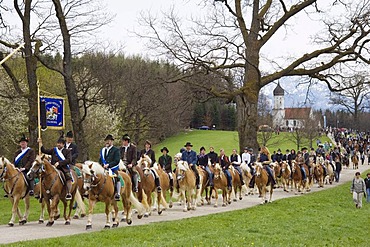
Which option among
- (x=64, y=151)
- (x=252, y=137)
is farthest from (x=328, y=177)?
(x=64, y=151)

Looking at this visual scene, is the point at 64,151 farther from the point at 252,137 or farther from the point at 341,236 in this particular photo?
the point at 252,137

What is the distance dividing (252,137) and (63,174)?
17.0 metres

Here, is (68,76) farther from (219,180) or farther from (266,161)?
(266,161)

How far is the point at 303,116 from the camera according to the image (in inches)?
3177

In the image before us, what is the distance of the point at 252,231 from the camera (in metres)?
15.7

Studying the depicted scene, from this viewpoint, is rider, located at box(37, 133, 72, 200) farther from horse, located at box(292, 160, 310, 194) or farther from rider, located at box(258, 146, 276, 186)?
horse, located at box(292, 160, 310, 194)

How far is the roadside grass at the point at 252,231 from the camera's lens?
13.2 metres

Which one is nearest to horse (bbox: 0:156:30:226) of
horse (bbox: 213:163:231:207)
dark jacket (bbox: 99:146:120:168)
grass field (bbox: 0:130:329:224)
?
dark jacket (bbox: 99:146:120:168)

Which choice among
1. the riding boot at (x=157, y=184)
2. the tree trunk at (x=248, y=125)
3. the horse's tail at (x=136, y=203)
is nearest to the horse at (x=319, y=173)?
the tree trunk at (x=248, y=125)

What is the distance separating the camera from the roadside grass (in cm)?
1319

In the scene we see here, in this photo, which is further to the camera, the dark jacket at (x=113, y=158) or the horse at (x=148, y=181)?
the horse at (x=148, y=181)

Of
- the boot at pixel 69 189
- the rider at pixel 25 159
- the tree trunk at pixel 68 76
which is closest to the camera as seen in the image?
the boot at pixel 69 189

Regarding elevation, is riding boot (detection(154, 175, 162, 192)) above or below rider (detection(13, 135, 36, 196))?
below

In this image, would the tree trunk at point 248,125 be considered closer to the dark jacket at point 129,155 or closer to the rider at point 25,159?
the dark jacket at point 129,155
